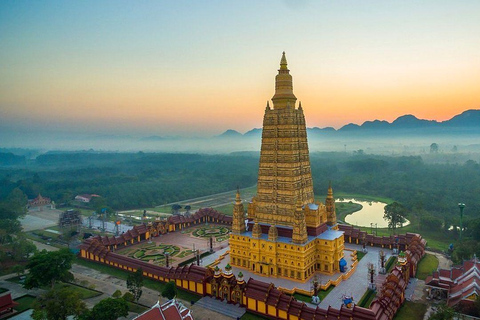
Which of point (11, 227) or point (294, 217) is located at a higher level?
point (294, 217)

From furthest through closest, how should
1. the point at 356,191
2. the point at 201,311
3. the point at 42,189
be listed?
the point at 356,191 → the point at 42,189 → the point at 201,311

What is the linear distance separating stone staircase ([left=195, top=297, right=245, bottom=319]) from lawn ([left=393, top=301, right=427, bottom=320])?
42.7 feet

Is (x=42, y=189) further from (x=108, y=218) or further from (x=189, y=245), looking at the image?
(x=189, y=245)

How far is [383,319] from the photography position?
74.2 ft

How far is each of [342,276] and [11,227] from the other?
44.8 metres

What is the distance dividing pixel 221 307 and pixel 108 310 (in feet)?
32.3

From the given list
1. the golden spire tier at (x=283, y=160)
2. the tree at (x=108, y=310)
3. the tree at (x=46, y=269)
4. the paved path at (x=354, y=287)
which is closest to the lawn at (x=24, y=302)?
the tree at (x=46, y=269)

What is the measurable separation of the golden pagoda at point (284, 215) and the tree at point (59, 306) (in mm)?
17083

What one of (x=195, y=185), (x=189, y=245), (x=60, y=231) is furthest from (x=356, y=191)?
(x=60, y=231)

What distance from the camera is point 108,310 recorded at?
2184 cm

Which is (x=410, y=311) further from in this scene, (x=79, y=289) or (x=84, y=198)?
(x=84, y=198)

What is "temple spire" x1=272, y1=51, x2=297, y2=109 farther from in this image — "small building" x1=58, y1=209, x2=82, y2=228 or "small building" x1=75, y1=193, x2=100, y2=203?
"small building" x1=75, y1=193, x2=100, y2=203

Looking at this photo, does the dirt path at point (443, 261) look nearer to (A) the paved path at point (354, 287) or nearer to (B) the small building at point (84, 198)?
(A) the paved path at point (354, 287)

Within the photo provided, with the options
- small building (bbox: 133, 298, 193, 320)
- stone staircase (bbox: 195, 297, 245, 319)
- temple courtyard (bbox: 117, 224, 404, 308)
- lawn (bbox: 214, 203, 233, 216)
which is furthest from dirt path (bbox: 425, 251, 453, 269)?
lawn (bbox: 214, 203, 233, 216)
